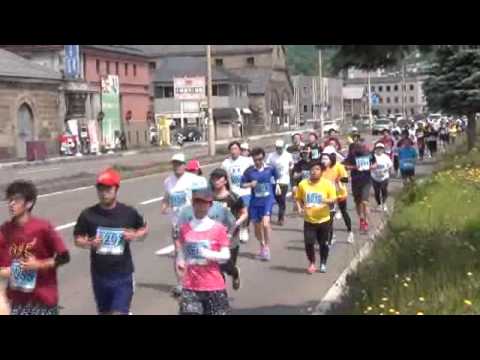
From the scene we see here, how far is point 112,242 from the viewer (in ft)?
23.8

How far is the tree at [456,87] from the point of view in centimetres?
2763

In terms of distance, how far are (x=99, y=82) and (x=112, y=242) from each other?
199 feet

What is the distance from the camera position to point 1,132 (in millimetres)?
49156

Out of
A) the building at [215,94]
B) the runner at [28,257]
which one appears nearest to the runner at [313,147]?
the runner at [28,257]

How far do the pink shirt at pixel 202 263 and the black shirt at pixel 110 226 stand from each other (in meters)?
0.47

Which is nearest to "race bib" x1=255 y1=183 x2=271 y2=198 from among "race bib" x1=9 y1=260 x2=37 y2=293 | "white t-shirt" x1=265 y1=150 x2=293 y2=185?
"white t-shirt" x1=265 y1=150 x2=293 y2=185

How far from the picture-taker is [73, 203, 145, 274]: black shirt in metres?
7.28

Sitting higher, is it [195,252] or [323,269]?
[195,252]

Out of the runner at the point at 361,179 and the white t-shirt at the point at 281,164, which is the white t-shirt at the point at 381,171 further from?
the white t-shirt at the point at 281,164

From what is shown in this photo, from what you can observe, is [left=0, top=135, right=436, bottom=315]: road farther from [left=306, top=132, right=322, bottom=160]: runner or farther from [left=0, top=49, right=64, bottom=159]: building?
[left=0, top=49, right=64, bottom=159]: building

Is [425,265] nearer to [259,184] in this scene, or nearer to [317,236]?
[317,236]

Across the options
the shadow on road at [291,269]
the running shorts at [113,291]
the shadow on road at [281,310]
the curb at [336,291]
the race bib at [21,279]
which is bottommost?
the shadow on road at [291,269]

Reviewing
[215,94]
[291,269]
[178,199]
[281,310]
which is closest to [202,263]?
[281,310]
